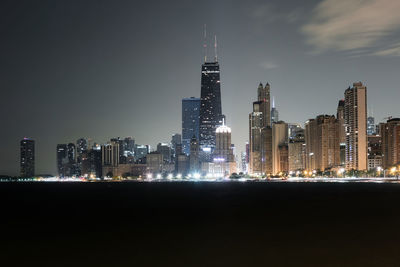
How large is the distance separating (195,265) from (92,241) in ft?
44.6

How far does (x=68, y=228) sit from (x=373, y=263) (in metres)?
32.3

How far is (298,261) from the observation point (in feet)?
101

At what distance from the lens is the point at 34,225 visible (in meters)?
55.2

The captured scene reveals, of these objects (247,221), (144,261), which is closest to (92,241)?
(144,261)

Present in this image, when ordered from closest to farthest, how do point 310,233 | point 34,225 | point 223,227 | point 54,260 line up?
point 54,260
point 310,233
point 223,227
point 34,225

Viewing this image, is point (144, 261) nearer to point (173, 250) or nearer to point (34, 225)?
point (173, 250)

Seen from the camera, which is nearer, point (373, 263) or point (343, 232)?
point (373, 263)

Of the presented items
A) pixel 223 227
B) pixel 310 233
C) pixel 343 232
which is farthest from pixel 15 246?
pixel 343 232

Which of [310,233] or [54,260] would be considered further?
[310,233]

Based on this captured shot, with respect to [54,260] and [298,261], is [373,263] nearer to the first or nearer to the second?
[298,261]

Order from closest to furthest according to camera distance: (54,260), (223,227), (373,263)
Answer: (373,263) → (54,260) → (223,227)

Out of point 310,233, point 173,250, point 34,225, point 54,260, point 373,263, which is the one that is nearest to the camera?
point 373,263

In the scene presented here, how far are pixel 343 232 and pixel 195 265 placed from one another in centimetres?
1951

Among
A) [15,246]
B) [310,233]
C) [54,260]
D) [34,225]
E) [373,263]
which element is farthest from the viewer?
[34,225]
